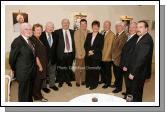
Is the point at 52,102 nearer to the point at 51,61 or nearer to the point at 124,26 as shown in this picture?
the point at 51,61

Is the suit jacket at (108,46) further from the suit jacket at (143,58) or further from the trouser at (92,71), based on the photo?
the suit jacket at (143,58)

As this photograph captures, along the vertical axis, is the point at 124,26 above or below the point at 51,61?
above

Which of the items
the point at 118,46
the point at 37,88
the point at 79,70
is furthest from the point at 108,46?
the point at 37,88

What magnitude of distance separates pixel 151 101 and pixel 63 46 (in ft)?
3.17

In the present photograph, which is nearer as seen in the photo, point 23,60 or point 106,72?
point 23,60

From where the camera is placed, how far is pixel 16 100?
2.95 meters

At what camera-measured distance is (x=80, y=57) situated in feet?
9.82

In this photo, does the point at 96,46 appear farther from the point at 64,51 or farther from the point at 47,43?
the point at 47,43

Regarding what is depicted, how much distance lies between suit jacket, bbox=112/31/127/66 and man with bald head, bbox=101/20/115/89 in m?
0.04

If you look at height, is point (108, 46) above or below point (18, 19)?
below

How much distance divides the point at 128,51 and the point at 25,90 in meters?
1.02

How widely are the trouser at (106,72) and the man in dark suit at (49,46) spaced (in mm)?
461

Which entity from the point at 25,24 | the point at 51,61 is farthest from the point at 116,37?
the point at 25,24

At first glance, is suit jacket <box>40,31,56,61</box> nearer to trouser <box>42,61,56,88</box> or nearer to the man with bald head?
trouser <box>42,61,56,88</box>
